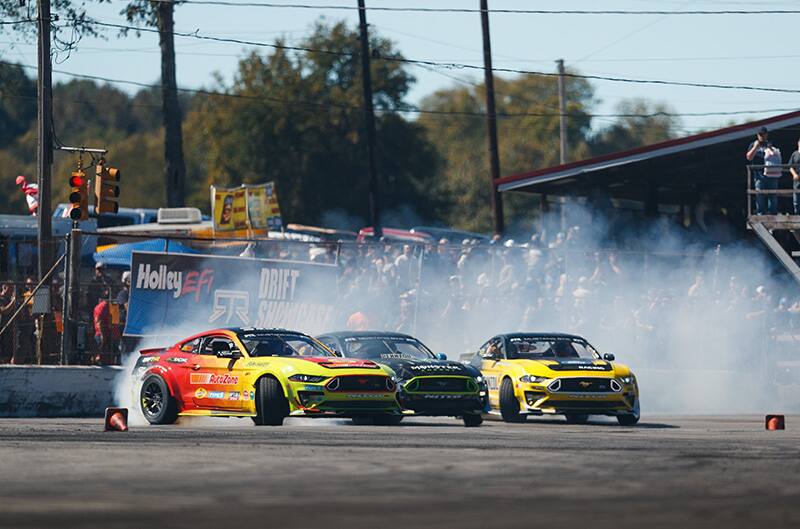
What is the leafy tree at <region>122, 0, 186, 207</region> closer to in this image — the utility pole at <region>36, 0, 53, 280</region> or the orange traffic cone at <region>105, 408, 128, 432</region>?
the utility pole at <region>36, 0, 53, 280</region>

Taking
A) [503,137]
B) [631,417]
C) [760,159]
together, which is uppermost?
[503,137]

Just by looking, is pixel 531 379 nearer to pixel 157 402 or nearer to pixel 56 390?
pixel 157 402

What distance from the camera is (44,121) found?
26844 mm

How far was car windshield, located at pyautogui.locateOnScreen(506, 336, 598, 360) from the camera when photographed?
21.1m

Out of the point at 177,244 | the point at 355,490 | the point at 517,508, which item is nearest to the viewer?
the point at 517,508

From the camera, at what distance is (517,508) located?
8773mm

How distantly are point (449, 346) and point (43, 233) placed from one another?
7.69 m

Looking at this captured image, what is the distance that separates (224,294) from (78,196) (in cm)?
289

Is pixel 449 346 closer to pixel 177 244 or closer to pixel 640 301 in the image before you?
pixel 640 301

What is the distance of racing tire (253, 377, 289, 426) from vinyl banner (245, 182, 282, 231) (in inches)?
666

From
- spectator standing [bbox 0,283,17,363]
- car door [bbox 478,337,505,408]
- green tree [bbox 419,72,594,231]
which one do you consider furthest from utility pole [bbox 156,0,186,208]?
green tree [bbox 419,72,594,231]

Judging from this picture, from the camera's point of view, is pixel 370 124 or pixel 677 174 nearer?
pixel 677 174

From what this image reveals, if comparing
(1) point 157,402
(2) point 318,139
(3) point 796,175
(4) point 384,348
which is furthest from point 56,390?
(2) point 318,139

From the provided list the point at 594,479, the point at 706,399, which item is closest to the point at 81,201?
the point at 706,399
